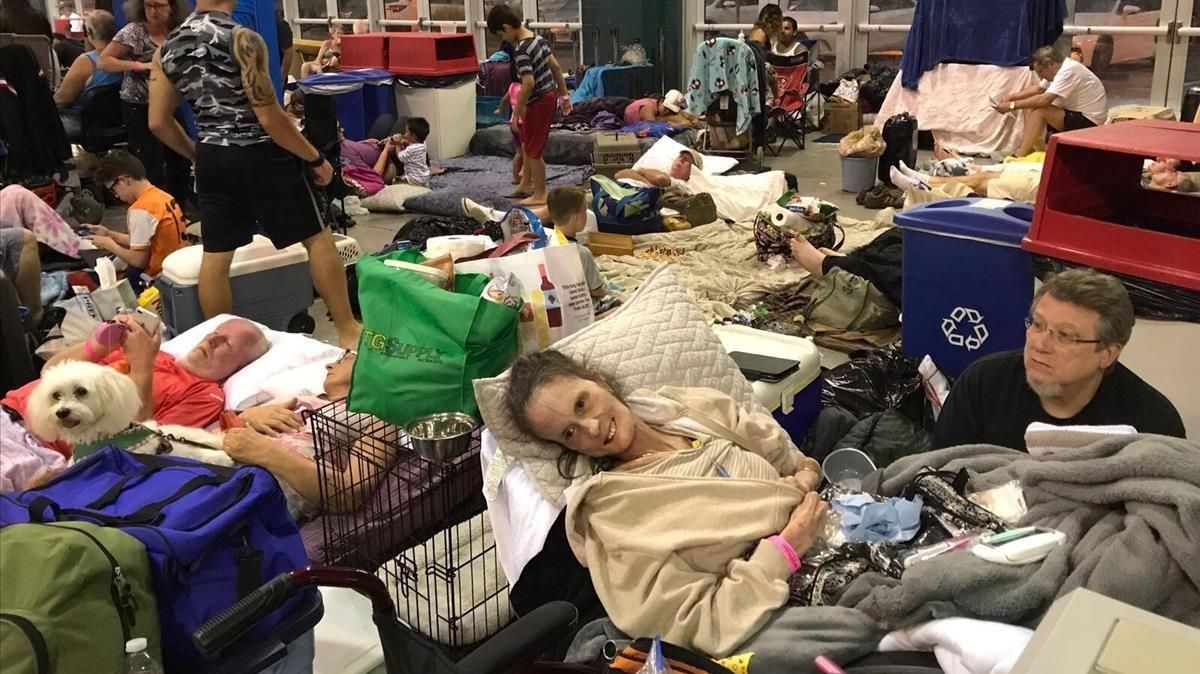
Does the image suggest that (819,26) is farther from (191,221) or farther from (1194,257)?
(1194,257)

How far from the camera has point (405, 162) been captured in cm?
782

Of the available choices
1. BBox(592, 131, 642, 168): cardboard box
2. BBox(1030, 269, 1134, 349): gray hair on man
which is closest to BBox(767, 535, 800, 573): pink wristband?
BBox(1030, 269, 1134, 349): gray hair on man

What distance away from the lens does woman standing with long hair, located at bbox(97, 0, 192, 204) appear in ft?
21.6

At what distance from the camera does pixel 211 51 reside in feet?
12.5

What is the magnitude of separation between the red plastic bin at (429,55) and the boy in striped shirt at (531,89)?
198 centimetres

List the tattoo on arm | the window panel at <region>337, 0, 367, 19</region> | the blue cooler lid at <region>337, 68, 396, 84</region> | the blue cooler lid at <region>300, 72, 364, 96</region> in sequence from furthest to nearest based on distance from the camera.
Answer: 1. the window panel at <region>337, 0, 367, 19</region>
2. the blue cooler lid at <region>337, 68, 396, 84</region>
3. the blue cooler lid at <region>300, 72, 364, 96</region>
4. the tattoo on arm

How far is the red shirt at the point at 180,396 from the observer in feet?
Result: 10.1

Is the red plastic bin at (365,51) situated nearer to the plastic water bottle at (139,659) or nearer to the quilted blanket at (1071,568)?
the plastic water bottle at (139,659)

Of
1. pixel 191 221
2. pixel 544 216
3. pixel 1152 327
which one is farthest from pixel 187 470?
pixel 191 221

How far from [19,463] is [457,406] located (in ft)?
3.43

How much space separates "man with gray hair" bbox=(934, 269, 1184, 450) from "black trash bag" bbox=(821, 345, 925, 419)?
0.92 metres

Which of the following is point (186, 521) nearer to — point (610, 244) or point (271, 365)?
point (271, 365)

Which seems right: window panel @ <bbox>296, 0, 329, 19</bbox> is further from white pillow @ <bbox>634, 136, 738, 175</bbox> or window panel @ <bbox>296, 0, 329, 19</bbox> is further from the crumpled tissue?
the crumpled tissue

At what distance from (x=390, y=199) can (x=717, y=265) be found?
2.74 metres
